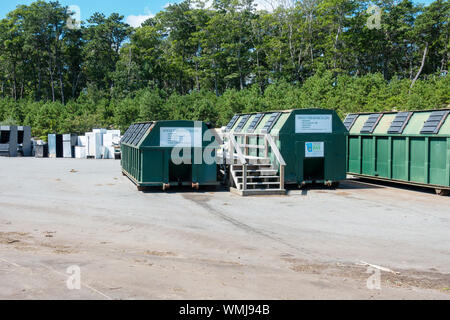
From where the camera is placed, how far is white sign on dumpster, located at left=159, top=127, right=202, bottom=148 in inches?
615

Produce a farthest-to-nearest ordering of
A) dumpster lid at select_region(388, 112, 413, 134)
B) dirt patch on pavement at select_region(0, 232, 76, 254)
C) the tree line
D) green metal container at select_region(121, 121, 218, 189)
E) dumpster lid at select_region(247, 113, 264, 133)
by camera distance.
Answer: the tree line → dumpster lid at select_region(247, 113, 264, 133) → dumpster lid at select_region(388, 112, 413, 134) → green metal container at select_region(121, 121, 218, 189) → dirt patch on pavement at select_region(0, 232, 76, 254)

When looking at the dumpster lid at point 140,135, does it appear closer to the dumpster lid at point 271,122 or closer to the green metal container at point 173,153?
the green metal container at point 173,153

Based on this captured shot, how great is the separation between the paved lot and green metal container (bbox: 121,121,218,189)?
56 centimetres

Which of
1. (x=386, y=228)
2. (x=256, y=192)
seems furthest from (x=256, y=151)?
(x=386, y=228)

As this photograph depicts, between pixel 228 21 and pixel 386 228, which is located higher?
pixel 228 21

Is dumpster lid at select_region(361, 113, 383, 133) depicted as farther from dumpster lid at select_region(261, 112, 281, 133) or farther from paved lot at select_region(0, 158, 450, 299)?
dumpster lid at select_region(261, 112, 281, 133)

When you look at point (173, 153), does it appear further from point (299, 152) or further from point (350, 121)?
Answer: point (350, 121)

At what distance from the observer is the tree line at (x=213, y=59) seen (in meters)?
43.0

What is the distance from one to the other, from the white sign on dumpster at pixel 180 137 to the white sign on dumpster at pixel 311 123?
3383 mm

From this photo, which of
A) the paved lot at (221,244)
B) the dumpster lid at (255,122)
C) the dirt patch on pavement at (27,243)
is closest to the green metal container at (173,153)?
the paved lot at (221,244)

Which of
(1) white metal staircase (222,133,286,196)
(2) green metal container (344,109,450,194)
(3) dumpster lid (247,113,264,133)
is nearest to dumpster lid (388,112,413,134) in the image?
(2) green metal container (344,109,450,194)
